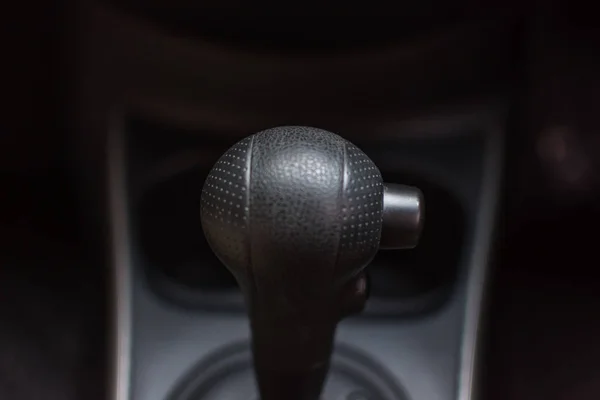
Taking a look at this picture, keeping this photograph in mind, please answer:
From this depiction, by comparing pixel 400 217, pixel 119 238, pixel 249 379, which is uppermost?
pixel 400 217

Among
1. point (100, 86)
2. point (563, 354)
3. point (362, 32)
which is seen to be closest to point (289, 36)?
point (362, 32)

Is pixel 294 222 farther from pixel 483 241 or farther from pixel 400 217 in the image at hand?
pixel 483 241

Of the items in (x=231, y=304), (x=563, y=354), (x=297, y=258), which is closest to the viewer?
(x=297, y=258)

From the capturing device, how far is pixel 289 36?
74cm

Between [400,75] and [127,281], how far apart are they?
1.21 feet

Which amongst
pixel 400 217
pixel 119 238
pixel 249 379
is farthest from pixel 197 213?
pixel 400 217

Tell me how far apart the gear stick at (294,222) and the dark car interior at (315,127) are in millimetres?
213

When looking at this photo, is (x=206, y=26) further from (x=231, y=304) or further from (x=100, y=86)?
(x=231, y=304)

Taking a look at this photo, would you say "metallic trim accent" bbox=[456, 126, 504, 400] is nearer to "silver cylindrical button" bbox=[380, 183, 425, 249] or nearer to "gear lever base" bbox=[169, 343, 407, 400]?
"gear lever base" bbox=[169, 343, 407, 400]

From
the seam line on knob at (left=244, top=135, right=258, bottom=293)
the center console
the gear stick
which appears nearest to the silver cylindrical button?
the gear stick

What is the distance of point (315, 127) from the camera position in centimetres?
69

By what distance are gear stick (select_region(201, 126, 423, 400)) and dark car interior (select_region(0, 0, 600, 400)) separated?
21 cm

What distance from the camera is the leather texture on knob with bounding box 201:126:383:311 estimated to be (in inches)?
18.0

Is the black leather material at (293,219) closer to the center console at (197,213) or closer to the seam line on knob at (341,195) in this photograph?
the seam line on knob at (341,195)
